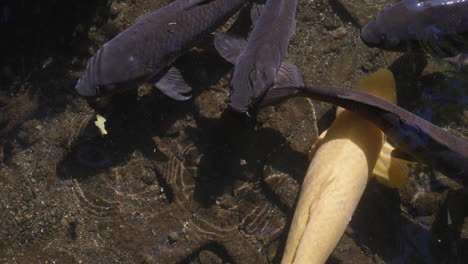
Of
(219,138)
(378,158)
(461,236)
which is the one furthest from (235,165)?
(461,236)

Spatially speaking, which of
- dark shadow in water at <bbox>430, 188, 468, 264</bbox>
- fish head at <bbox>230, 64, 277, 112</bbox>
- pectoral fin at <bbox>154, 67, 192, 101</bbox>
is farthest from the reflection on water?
fish head at <bbox>230, 64, 277, 112</bbox>

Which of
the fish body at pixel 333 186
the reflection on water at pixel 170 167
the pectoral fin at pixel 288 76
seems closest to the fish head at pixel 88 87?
the reflection on water at pixel 170 167

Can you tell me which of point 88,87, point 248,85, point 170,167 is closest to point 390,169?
point 248,85

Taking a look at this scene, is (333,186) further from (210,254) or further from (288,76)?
(210,254)

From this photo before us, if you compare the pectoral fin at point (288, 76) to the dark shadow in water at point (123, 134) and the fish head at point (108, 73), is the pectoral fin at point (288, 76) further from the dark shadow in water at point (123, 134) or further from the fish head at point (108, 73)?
the fish head at point (108, 73)

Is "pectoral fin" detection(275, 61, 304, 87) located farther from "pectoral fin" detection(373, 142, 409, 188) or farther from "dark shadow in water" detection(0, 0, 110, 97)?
"dark shadow in water" detection(0, 0, 110, 97)

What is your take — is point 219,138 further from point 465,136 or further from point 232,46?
point 465,136

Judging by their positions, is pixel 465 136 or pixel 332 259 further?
pixel 465 136
